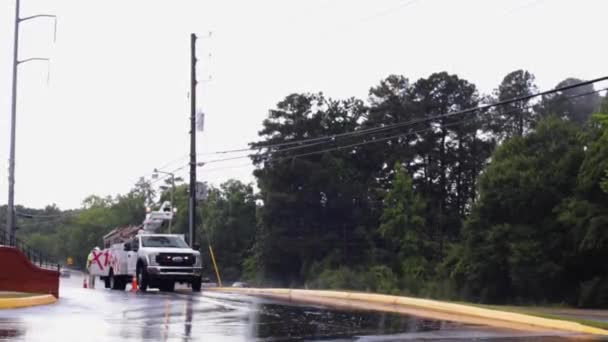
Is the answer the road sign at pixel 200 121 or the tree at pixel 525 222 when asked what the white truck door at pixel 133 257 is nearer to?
the road sign at pixel 200 121

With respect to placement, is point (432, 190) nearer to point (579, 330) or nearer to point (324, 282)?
point (324, 282)

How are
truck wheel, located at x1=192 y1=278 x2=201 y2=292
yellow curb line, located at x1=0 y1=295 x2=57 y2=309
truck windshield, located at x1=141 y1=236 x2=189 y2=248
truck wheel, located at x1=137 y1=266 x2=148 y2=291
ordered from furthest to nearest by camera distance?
truck windshield, located at x1=141 y1=236 x2=189 y2=248 → truck wheel, located at x1=192 y1=278 x2=201 y2=292 → truck wheel, located at x1=137 y1=266 x2=148 y2=291 → yellow curb line, located at x1=0 y1=295 x2=57 y2=309

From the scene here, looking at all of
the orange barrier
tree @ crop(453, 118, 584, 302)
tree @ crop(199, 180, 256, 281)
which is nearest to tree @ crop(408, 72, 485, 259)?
tree @ crop(453, 118, 584, 302)

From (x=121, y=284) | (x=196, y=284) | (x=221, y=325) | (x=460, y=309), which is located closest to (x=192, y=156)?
(x=121, y=284)

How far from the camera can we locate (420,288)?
66.6 metres

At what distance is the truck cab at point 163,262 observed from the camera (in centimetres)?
2977

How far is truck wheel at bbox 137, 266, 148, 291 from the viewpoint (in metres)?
30.0

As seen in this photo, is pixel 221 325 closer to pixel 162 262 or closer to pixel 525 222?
pixel 162 262

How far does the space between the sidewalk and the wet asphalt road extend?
19.5 inches

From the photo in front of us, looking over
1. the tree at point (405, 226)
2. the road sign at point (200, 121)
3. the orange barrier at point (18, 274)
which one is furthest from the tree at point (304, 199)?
the orange barrier at point (18, 274)

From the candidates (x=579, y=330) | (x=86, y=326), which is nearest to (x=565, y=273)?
(x=579, y=330)

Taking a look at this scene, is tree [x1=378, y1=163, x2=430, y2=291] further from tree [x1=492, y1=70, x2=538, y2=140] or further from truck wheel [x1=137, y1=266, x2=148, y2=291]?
truck wheel [x1=137, y1=266, x2=148, y2=291]

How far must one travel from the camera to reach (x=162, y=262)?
29844 mm

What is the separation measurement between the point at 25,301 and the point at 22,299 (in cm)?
9
